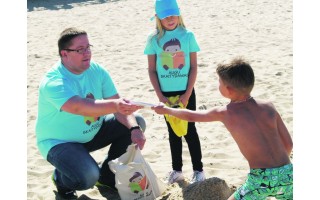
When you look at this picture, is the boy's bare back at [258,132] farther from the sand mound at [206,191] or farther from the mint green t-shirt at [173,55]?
the mint green t-shirt at [173,55]

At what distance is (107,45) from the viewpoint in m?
9.50

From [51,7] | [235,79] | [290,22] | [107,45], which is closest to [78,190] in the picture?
[235,79]

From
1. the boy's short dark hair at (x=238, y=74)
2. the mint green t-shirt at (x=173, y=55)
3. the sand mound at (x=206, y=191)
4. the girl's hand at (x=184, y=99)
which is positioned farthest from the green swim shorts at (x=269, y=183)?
the mint green t-shirt at (x=173, y=55)

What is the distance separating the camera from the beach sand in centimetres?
426

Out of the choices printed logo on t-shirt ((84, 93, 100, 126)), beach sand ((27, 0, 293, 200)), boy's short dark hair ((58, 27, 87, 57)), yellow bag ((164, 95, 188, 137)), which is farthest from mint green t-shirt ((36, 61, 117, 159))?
yellow bag ((164, 95, 188, 137))

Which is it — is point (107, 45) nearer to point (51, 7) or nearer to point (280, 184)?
point (51, 7)

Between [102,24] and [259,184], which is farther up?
[102,24]

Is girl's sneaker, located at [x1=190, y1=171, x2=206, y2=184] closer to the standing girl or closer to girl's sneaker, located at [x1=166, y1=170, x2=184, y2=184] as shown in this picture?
the standing girl

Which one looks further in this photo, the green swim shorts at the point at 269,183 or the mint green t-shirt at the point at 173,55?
the mint green t-shirt at the point at 173,55

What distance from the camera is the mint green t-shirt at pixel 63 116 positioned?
11.9 ft

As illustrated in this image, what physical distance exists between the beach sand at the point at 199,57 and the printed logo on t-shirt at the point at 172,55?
1.66 ft

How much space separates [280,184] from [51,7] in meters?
13.2

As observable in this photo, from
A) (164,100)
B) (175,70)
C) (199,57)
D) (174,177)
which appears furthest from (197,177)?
(199,57)

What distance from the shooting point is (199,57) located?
8016mm
